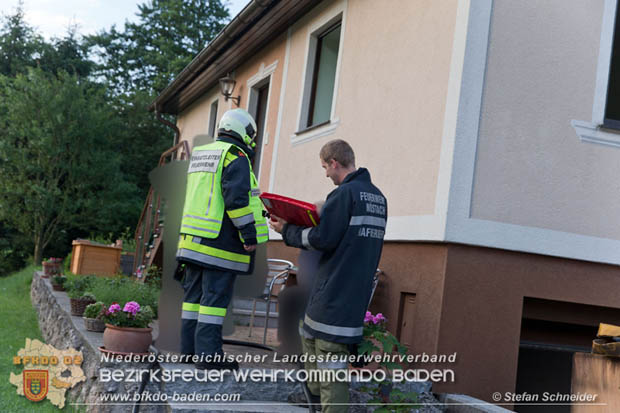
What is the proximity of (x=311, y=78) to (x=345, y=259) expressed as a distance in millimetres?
5548

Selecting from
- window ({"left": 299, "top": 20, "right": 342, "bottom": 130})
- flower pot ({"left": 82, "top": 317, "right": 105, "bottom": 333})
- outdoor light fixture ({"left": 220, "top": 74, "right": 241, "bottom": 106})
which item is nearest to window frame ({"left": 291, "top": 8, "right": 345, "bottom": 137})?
window ({"left": 299, "top": 20, "right": 342, "bottom": 130})

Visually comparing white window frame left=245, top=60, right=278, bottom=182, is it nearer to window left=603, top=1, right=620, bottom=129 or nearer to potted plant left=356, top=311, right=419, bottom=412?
window left=603, top=1, right=620, bottom=129

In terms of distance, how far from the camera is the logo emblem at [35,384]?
588 cm

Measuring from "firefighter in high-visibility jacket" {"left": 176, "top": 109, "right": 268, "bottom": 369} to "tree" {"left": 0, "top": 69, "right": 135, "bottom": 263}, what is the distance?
15584mm

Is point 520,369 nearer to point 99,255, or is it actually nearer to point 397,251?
point 397,251

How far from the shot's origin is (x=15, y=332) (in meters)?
9.37

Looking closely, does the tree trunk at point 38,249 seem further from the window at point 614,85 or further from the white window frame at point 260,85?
the window at point 614,85

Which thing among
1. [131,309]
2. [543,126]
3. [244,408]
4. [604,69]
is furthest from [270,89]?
[244,408]

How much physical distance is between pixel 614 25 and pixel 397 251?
279 cm

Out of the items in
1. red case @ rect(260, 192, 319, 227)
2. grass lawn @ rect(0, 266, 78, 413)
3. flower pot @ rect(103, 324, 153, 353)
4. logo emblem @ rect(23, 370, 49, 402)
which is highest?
red case @ rect(260, 192, 319, 227)

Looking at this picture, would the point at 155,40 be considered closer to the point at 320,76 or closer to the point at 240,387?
the point at 320,76

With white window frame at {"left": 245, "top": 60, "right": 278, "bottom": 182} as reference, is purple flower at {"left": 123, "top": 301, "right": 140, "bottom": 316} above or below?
below

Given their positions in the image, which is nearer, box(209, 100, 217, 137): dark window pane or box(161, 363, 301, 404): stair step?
box(161, 363, 301, 404): stair step

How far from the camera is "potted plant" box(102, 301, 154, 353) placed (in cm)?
461
